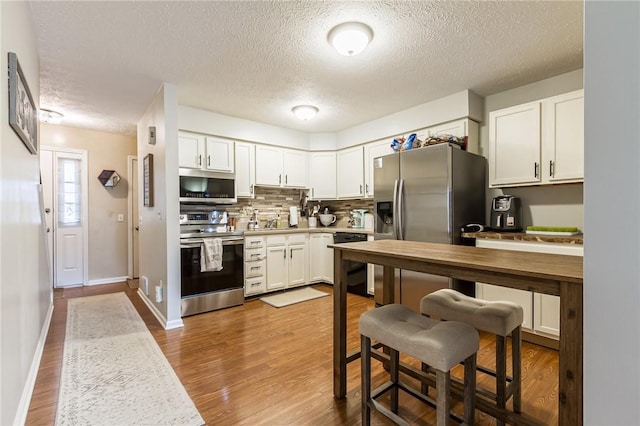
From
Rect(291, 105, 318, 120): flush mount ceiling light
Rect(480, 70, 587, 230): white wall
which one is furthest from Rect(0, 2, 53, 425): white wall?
Rect(480, 70, 587, 230): white wall

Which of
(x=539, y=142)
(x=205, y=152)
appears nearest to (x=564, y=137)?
(x=539, y=142)

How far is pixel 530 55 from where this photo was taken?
258 cm

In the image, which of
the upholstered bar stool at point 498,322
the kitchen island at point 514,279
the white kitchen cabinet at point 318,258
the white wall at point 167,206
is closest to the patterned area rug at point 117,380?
the white wall at point 167,206

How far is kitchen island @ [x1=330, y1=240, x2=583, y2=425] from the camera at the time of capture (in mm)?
981

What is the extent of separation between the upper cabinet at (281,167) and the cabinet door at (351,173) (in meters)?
0.58

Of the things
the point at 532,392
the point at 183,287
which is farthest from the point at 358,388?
the point at 183,287

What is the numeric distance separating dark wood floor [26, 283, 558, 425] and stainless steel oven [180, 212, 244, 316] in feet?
0.57

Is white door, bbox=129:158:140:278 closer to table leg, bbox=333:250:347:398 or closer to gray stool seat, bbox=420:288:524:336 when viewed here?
table leg, bbox=333:250:347:398

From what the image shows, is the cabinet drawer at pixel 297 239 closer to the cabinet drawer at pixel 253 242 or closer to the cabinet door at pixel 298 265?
the cabinet door at pixel 298 265

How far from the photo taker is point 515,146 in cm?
294

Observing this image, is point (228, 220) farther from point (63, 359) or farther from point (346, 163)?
point (63, 359)

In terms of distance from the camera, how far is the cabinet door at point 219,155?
390 centimetres

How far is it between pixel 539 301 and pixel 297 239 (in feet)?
9.60

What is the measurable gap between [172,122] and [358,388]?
288cm
